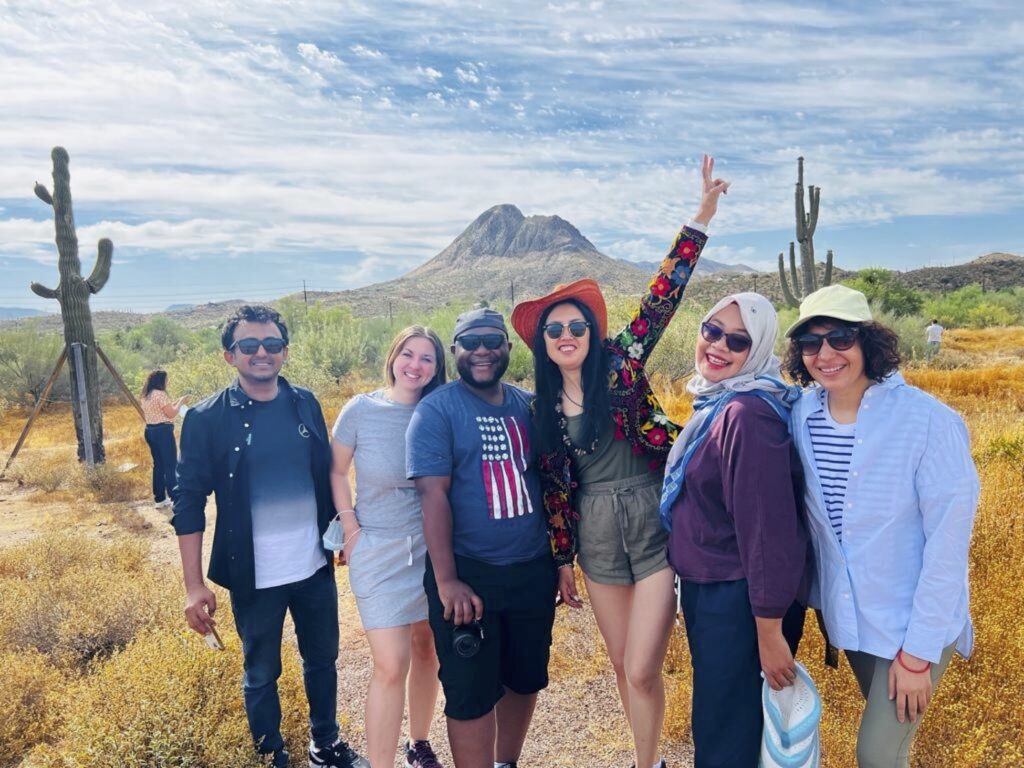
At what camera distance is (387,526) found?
112 inches

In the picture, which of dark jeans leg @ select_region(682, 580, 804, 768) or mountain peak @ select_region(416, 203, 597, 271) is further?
mountain peak @ select_region(416, 203, 597, 271)

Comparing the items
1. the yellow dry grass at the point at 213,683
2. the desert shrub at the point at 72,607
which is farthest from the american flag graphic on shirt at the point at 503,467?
the desert shrub at the point at 72,607

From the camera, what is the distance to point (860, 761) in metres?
2.07

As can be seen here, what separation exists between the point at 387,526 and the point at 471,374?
29.8 inches

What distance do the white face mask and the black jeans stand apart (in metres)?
6.55

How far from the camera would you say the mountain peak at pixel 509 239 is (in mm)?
140750

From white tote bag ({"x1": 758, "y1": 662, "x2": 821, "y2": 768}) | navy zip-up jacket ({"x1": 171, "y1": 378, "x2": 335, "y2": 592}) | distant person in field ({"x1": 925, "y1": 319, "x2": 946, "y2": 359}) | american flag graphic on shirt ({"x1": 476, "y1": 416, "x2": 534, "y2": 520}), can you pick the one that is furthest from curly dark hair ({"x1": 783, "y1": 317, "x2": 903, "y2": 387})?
distant person in field ({"x1": 925, "y1": 319, "x2": 946, "y2": 359})

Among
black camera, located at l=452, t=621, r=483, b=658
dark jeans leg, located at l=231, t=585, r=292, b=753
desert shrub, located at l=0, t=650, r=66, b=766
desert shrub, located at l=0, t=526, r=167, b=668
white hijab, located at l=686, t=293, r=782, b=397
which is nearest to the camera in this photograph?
white hijab, located at l=686, t=293, r=782, b=397

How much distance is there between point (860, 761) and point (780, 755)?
0.25 m

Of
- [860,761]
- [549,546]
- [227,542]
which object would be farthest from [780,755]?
[227,542]

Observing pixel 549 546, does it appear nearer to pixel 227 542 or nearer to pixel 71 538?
pixel 227 542

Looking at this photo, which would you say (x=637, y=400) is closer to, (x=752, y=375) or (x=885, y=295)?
(x=752, y=375)

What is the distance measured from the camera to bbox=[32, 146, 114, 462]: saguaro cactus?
10422mm

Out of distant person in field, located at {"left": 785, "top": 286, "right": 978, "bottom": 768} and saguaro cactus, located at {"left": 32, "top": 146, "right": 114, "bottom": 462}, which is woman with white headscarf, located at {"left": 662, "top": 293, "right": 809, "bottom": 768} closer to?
distant person in field, located at {"left": 785, "top": 286, "right": 978, "bottom": 768}
